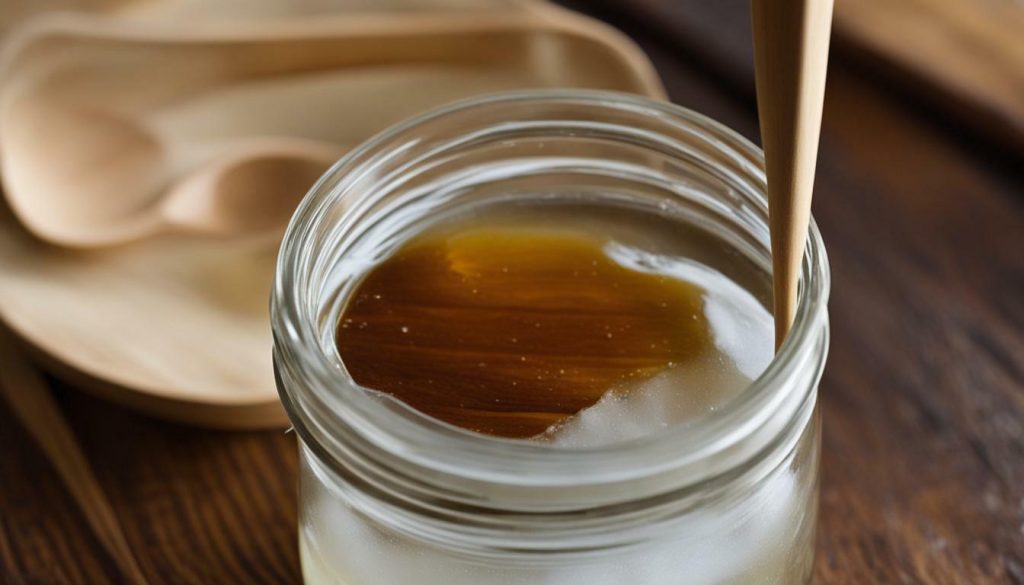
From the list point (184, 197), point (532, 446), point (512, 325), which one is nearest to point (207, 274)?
point (184, 197)

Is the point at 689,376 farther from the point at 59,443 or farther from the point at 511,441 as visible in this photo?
the point at 59,443

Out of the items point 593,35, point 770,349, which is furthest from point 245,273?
point 770,349

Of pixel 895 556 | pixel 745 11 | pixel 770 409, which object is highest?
pixel 770 409

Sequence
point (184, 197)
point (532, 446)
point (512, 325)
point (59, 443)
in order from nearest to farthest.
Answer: point (532, 446), point (512, 325), point (59, 443), point (184, 197)

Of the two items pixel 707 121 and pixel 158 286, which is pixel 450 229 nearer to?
pixel 707 121

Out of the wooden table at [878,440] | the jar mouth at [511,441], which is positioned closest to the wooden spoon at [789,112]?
the jar mouth at [511,441]

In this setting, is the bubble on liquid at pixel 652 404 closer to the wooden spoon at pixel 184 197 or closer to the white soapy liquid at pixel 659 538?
the white soapy liquid at pixel 659 538
